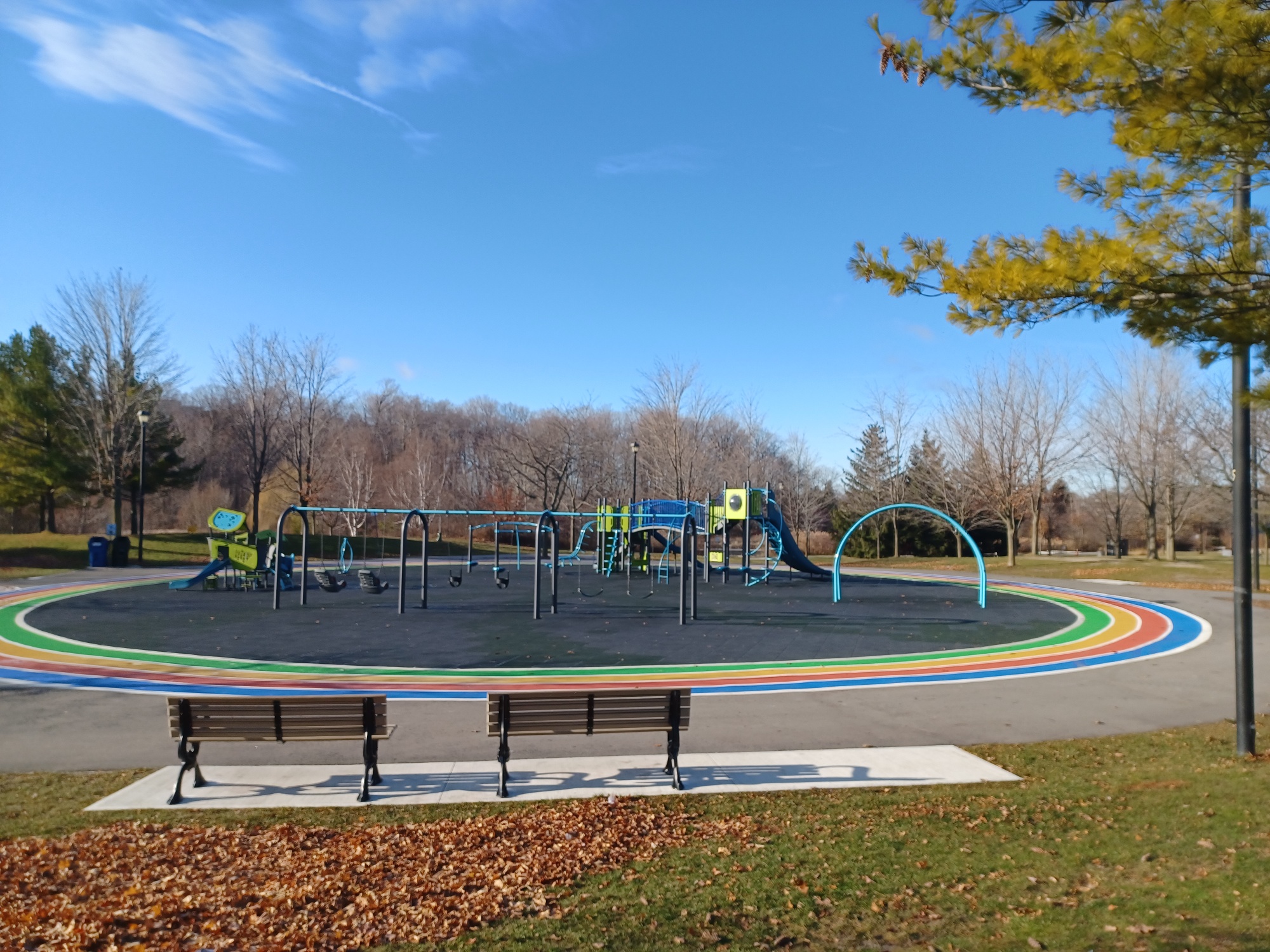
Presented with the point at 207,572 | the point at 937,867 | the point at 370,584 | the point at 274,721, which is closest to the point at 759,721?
the point at 937,867

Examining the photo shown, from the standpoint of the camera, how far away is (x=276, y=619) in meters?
18.7

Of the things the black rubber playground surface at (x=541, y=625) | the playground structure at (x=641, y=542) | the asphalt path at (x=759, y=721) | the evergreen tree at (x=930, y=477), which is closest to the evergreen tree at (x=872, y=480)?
the evergreen tree at (x=930, y=477)

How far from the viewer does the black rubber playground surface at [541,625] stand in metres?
14.6

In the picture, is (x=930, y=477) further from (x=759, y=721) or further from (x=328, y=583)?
(x=759, y=721)

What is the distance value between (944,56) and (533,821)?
599cm

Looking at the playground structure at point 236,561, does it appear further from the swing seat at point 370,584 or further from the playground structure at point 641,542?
the swing seat at point 370,584

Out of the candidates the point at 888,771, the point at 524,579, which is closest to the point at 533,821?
the point at 888,771

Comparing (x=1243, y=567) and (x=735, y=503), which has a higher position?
(x=735, y=503)

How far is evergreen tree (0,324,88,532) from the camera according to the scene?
42406mm

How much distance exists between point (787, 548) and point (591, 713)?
24.9 m

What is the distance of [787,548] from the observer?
3155 cm

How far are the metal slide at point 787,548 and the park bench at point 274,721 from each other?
23.1 m

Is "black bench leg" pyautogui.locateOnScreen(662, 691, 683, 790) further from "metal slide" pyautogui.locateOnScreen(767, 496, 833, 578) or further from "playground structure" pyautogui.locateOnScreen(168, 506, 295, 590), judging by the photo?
"metal slide" pyautogui.locateOnScreen(767, 496, 833, 578)

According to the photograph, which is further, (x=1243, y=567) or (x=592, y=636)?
(x=592, y=636)
